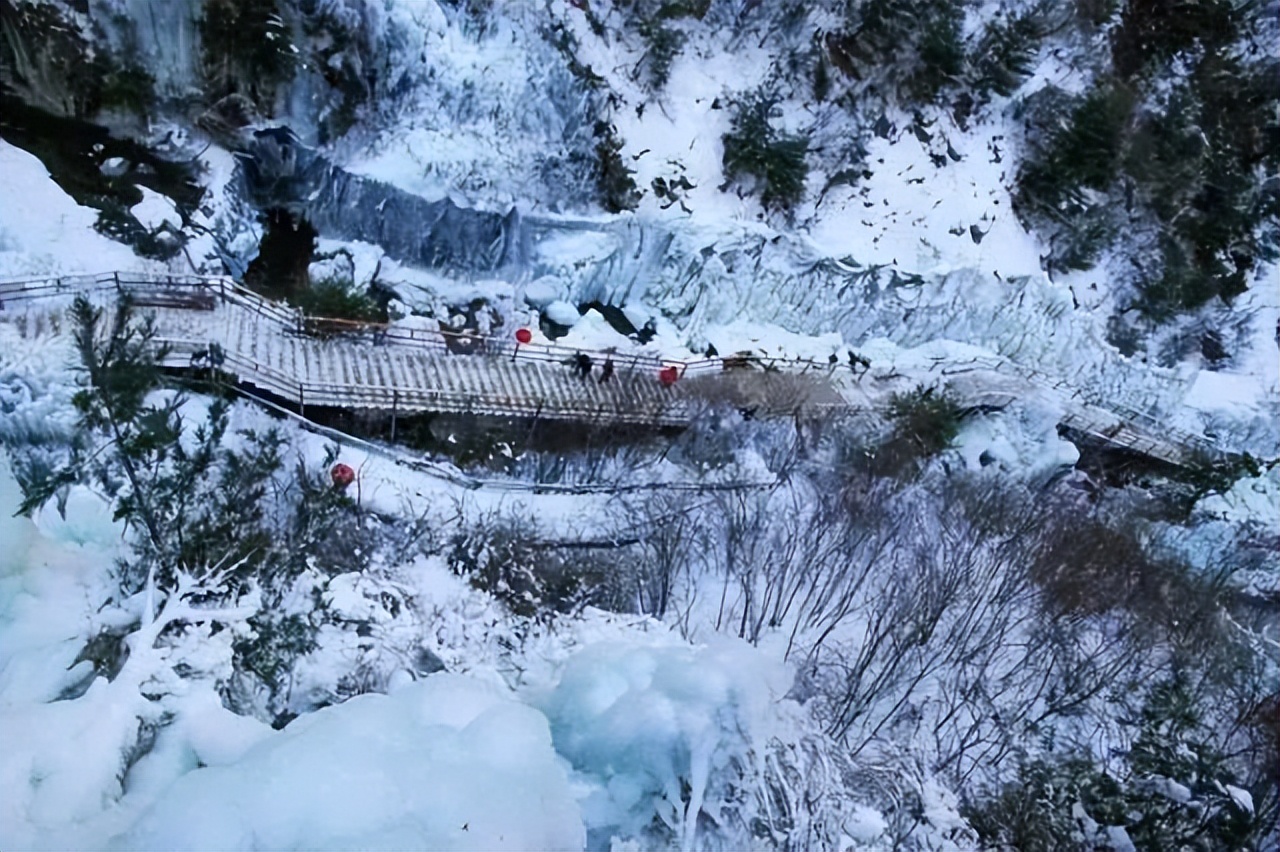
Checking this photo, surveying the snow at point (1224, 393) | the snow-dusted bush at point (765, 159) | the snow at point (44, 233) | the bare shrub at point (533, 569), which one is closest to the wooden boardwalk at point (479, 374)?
the snow at point (44, 233)

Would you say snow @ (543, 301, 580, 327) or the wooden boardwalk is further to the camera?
snow @ (543, 301, 580, 327)

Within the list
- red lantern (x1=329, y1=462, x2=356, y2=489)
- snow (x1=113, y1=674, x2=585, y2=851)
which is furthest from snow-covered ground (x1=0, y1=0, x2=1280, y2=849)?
red lantern (x1=329, y1=462, x2=356, y2=489)

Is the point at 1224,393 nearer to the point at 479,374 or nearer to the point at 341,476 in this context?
the point at 479,374

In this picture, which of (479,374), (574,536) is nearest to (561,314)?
(479,374)

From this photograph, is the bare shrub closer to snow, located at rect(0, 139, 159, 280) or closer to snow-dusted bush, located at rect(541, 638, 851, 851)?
snow-dusted bush, located at rect(541, 638, 851, 851)

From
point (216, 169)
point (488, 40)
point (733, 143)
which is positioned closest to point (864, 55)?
point (733, 143)

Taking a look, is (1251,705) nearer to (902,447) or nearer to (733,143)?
(902,447)
